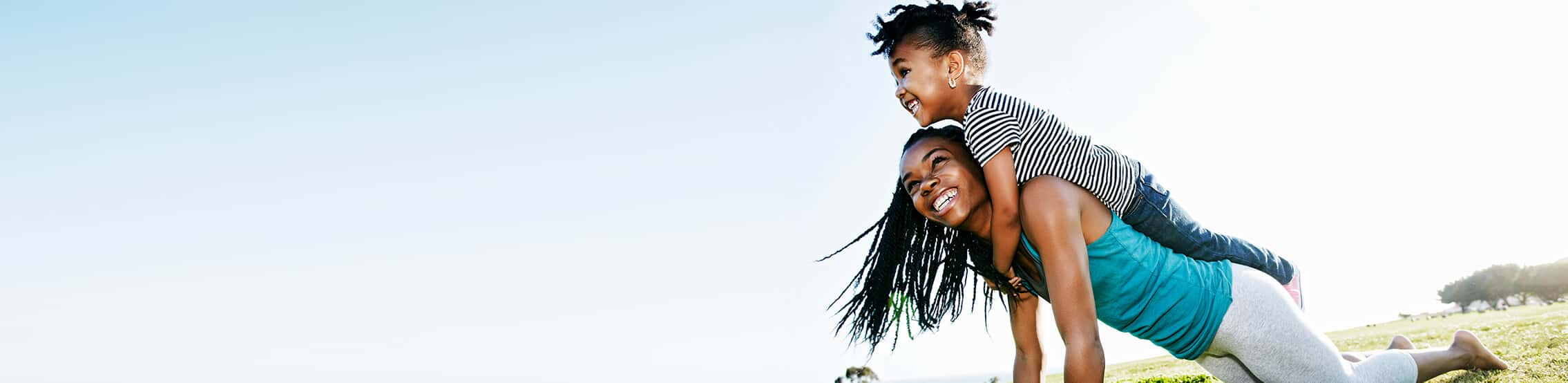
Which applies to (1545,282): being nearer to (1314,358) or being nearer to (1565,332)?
(1565,332)

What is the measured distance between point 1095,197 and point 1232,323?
1.03m

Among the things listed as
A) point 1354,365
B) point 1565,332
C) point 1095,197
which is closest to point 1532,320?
point 1565,332

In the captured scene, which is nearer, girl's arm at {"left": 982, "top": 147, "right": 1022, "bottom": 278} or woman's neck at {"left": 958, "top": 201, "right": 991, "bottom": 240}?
girl's arm at {"left": 982, "top": 147, "right": 1022, "bottom": 278}

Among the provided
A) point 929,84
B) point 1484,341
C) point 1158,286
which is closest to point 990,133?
point 929,84

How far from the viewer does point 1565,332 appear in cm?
715

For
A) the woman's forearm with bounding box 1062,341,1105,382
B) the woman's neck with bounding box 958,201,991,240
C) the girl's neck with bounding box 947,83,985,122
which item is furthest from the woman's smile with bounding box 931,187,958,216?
the woman's forearm with bounding box 1062,341,1105,382

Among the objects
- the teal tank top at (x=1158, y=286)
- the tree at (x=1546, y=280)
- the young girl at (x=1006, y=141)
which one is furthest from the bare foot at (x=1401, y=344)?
the tree at (x=1546, y=280)

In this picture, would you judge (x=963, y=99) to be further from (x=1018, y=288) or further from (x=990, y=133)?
(x=1018, y=288)

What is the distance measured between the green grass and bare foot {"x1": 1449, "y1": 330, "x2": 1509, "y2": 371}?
0.13 feet

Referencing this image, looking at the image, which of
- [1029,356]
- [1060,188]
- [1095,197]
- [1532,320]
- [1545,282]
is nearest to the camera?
[1060,188]

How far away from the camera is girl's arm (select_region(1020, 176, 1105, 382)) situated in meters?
4.02

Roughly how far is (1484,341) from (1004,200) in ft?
21.3

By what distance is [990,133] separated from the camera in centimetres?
420

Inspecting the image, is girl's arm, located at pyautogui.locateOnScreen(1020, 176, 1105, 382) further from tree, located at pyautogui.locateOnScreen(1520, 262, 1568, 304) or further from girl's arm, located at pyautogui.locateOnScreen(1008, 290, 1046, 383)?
tree, located at pyautogui.locateOnScreen(1520, 262, 1568, 304)
